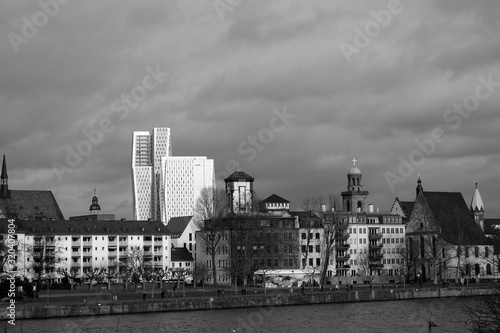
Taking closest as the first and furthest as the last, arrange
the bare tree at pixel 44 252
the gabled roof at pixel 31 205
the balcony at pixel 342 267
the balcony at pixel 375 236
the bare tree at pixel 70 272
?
the bare tree at pixel 44 252 → the bare tree at pixel 70 272 → the balcony at pixel 342 267 → the balcony at pixel 375 236 → the gabled roof at pixel 31 205

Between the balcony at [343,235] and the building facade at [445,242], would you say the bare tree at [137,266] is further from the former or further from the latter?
the building facade at [445,242]

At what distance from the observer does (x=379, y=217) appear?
161500mm

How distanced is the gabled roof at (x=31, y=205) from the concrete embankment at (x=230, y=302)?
70.3 metres

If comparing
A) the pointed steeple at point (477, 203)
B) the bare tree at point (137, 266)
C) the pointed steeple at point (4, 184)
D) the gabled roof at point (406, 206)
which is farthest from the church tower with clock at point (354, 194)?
the pointed steeple at point (4, 184)

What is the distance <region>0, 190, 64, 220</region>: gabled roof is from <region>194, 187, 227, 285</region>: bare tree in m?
29.3

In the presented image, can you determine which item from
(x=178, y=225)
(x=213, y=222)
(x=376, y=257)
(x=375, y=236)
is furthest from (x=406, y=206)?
(x=213, y=222)

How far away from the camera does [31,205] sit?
6412 inches

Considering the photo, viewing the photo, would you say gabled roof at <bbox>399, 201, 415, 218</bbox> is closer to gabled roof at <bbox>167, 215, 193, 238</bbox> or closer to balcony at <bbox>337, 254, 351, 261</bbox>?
balcony at <bbox>337, 254, 351, 261</bbox>

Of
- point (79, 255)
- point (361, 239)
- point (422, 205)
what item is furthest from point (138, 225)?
point (422, 205)

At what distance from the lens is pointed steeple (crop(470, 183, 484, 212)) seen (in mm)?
191875

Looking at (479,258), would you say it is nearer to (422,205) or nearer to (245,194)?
(422,205)

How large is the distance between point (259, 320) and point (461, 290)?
142 feet

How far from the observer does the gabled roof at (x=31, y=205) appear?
159750mm

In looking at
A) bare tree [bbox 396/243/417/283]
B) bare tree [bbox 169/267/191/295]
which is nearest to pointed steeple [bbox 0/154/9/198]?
bare tree [bbox 169/267/191/295]
